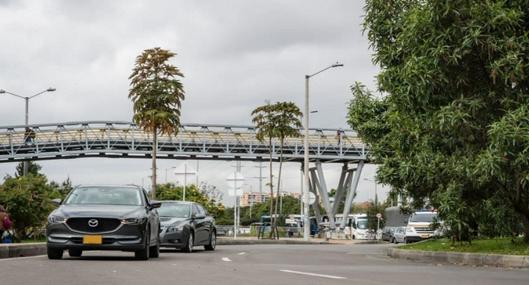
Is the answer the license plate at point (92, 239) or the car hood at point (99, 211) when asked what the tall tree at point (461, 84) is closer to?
the car hood at point (99, 211)

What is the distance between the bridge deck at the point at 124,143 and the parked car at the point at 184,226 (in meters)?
39.9

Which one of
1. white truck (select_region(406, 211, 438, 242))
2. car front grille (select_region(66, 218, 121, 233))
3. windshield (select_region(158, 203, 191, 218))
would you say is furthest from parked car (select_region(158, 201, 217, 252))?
white truck (select_region(406, 211, 438, 242))

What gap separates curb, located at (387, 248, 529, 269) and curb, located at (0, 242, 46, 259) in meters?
9.53

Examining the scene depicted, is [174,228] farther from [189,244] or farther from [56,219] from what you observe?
[56,219]

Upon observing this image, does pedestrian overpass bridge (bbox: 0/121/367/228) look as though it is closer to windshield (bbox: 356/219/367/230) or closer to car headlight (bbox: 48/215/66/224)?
windshield (bbox: 356/219/367/230)

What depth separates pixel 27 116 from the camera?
52.7 meters

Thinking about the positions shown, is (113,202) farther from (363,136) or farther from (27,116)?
(27,116)

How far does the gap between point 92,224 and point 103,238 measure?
0.34m

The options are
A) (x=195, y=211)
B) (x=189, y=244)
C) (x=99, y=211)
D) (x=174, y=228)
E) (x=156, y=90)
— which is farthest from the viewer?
(x=156, y=90)

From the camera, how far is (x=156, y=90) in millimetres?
37312

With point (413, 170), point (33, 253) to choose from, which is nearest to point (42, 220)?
point (33, 253)

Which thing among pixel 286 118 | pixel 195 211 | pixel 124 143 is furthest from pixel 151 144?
pixel 195 211

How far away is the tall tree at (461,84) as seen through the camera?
1561cm

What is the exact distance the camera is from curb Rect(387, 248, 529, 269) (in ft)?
55.9
